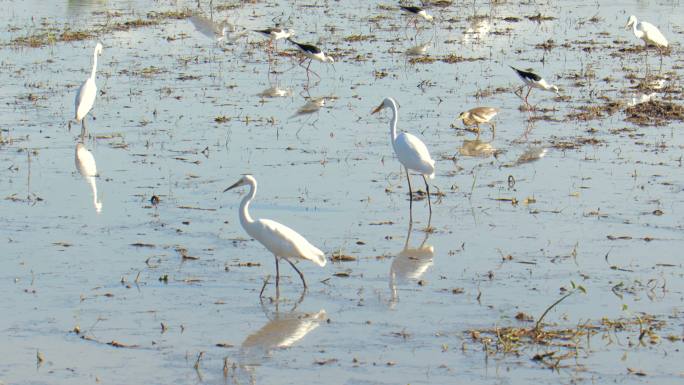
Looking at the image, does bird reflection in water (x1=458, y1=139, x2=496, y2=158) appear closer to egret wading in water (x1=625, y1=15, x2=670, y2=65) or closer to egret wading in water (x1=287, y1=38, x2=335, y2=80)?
egret wading in water (x1=287, y1=38, x2=335, y2=80)

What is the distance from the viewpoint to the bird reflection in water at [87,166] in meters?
12.6

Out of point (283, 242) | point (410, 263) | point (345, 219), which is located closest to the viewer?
point (283, 242)

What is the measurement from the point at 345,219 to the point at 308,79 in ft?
27.6

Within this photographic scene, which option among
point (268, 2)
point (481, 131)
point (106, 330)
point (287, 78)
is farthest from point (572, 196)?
point (268, 2)

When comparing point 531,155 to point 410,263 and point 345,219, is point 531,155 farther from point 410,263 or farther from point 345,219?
point 410,263

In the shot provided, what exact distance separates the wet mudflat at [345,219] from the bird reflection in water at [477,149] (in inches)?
2.5

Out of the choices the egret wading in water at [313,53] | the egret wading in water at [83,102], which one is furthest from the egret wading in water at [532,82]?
the egret wading in water at [83,102]

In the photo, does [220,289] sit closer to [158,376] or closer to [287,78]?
[158,376]

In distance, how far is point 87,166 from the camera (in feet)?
45.1

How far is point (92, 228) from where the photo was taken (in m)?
11.2

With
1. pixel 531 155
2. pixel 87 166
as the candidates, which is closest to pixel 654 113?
pixel 531 155

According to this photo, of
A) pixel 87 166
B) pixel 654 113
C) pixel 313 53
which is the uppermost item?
pixel 313 53

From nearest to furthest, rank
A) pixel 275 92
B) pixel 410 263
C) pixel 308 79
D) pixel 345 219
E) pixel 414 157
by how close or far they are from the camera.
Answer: pixel 410 263
pixel 345 219
pixel 414 157
pixel 275 92
pixel 308 79

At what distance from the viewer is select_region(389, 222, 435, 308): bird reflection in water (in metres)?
9.66
